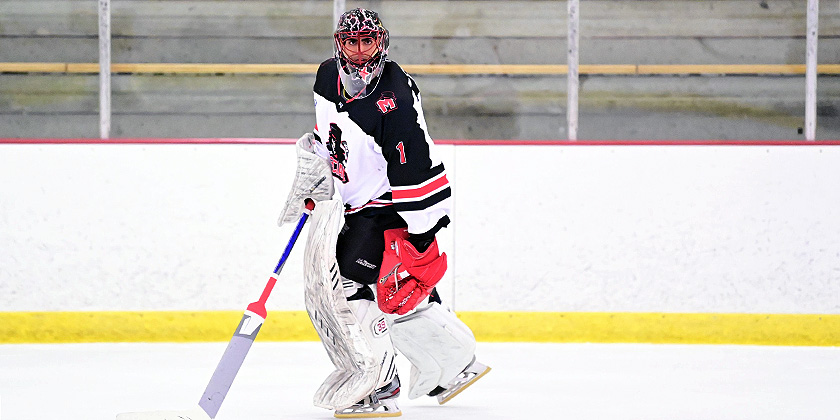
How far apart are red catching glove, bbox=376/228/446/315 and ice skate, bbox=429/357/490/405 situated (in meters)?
0.32

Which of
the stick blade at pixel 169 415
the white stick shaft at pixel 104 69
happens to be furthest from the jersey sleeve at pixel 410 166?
the white stick shaft at pixel 104 69

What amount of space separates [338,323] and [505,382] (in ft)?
2.99

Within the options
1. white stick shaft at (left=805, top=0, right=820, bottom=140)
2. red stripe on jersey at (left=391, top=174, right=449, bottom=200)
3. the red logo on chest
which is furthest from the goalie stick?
white stick shaft at (left=805, top=0, right=820, bottom=140)

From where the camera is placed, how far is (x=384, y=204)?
268 cm

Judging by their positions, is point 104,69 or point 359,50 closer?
point 359,50

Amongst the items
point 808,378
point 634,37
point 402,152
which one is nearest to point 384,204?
point 402,152

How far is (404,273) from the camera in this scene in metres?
2.62

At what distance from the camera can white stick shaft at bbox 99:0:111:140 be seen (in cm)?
455

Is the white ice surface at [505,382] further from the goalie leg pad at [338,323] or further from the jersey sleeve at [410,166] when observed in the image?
the jersey sleeve at [410,166]

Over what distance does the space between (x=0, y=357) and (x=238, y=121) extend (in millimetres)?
1437

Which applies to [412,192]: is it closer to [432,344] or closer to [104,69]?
[432,344]

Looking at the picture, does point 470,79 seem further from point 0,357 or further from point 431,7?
point 0,357

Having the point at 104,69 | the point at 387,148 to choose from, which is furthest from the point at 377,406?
the point at 104,69

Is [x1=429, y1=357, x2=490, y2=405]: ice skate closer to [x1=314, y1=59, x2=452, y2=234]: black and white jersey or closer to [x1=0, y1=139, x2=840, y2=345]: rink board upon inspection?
[x1=314, y1=59, x2=452, y2=234]: black and white jersey
